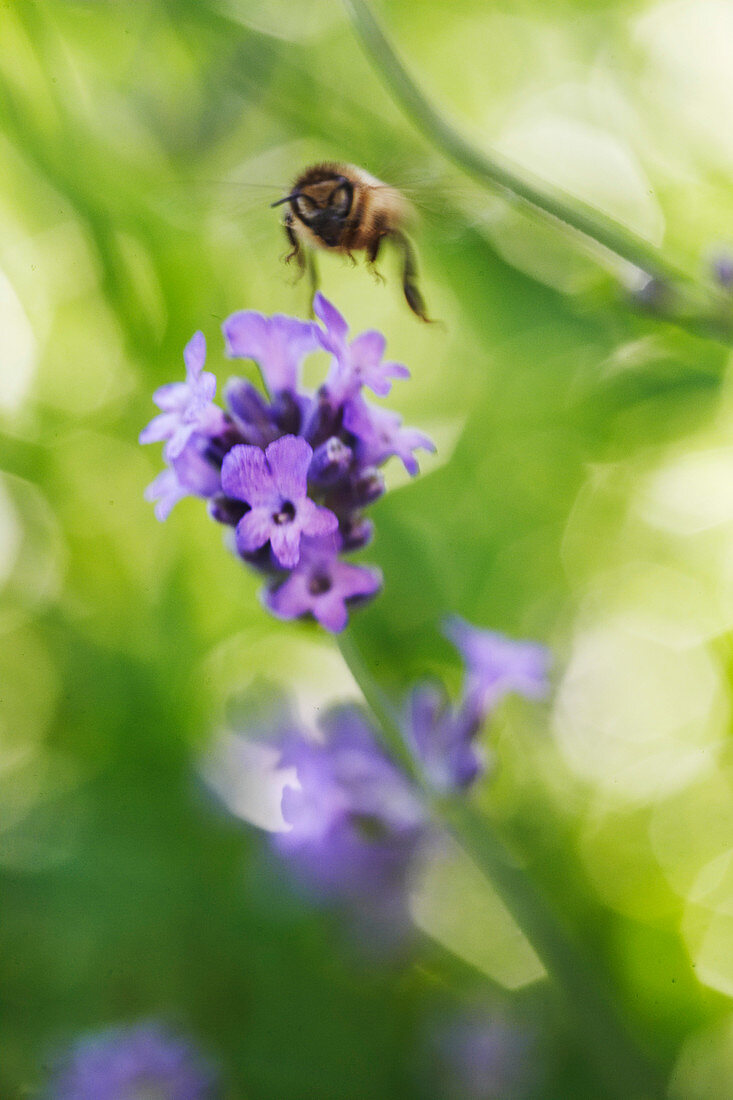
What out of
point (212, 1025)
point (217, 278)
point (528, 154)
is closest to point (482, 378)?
point (528, 154)

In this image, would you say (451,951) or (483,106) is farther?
(483,106)

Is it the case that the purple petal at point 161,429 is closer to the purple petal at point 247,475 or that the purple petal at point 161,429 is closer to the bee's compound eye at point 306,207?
the purple petal at point 247,475

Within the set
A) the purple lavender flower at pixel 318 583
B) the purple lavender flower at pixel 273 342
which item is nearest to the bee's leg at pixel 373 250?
the purple lavender flower at pixel 273 342

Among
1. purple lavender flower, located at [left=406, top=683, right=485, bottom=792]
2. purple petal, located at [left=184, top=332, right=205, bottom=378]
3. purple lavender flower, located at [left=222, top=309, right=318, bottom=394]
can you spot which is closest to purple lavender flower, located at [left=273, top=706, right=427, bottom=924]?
purple lavender flower, located at [left=406, top=683, right=485, bottom=792]

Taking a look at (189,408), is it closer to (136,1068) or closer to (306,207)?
(306,207)

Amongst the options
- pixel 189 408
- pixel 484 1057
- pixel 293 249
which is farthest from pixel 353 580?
pixel 484 1057

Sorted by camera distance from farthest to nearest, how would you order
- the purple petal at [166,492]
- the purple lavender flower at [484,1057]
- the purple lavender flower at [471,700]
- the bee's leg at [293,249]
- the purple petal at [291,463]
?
1. the purple lavender flower at [484,1057]
2. the purple lavender flower at [471,700]
3. the bee's leg at [293,249]
4. the purple petal at [166,492]
5. the purple petal at [291,463]

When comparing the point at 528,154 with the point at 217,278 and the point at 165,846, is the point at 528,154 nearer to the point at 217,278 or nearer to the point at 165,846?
the point at 217,278
